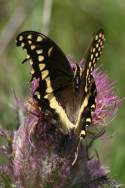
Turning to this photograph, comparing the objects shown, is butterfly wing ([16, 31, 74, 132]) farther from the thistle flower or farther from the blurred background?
the blurred background

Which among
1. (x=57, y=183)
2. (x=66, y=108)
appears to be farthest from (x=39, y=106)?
(x=57, y=183)

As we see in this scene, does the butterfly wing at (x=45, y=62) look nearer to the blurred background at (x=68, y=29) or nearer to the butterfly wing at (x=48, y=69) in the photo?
the butterfly wing at (x=48, y=69)

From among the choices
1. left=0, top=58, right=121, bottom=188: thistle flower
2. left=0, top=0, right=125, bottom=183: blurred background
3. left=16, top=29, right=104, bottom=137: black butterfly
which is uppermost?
left=0, top=0, right=125, bottom=183: blurred background

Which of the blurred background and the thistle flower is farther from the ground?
the blurred background

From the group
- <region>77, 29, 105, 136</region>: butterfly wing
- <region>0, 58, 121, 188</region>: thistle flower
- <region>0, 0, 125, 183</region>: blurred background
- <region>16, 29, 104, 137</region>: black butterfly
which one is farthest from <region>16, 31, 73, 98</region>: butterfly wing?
<region>0, 0, 125, 183</region>: blurred background

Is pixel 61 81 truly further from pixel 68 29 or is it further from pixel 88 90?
pixel 68 29

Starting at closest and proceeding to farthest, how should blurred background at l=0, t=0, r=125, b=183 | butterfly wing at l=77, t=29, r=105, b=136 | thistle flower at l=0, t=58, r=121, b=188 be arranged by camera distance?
butterfly wing at l=77, t=29, r=105, b=136
thistle flower at l=0, t=58, r=121, b=188
blurred background at l=0, t=0, r=125, b=183

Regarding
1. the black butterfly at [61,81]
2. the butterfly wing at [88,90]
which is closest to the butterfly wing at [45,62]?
the black butterfly at [61,81]

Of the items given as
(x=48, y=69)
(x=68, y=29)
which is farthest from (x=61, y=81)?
(x=68, y=29)
